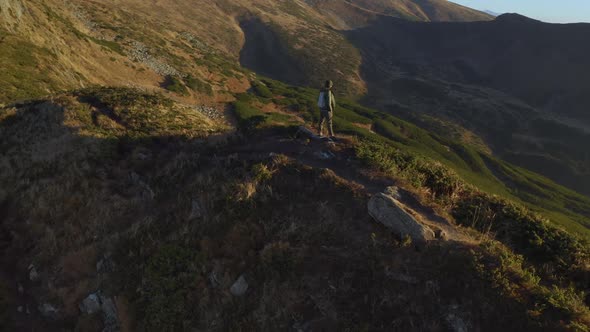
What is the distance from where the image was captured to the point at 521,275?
8.83m

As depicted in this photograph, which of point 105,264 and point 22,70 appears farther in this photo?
point 22,70

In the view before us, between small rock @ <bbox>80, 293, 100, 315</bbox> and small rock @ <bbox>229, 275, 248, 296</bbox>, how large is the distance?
4433 millimetres

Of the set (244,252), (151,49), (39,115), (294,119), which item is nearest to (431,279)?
(244,252)

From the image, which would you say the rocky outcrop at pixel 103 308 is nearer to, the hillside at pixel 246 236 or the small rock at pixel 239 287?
the hillside at pixel 246 236

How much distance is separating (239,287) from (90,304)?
4.91 metres

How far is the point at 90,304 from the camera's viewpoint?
34.8ft

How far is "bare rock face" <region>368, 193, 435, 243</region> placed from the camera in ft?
33.6

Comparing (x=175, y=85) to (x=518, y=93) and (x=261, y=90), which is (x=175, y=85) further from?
(x=518, y=93)

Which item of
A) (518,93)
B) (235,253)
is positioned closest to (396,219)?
(235,253)

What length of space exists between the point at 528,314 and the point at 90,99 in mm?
29551

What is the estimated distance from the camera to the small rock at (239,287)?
9.82 meters

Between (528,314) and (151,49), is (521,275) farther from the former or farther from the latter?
(151,49)

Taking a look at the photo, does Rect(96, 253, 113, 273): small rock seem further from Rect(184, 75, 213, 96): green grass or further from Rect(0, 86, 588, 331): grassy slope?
Rect(184, 75, 213, 96): green grass

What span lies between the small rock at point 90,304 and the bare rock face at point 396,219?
915 cm
